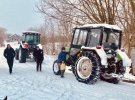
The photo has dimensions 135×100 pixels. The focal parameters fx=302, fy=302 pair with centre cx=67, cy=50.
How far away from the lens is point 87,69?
1278cm

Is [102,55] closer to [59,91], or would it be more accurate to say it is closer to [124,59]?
[124,59]

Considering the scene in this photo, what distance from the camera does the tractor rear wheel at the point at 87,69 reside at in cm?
→ 1220

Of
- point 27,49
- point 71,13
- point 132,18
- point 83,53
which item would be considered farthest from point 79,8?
point 83,53

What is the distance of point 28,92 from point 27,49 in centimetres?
1252

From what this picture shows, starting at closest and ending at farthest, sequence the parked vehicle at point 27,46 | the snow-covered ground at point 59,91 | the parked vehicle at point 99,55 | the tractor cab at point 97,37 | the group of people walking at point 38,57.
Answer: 1. the snow-covered ground at point 59,91
2. the parked vehicle at point 99,55
3. the tractor cab at point 97,37
4. the group of people walking at point 38,57
5. the parked vehicle at point 27,46

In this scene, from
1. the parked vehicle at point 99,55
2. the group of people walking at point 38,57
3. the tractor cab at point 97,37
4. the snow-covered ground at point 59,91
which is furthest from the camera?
the group of people walking at point 38,57

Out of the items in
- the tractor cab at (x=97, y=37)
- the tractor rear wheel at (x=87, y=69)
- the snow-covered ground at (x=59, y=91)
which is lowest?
the snow-covered ground at (x=59, y=91)

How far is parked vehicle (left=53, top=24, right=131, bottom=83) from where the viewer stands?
12319 millimetres

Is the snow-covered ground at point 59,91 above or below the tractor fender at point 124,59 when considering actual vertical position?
below

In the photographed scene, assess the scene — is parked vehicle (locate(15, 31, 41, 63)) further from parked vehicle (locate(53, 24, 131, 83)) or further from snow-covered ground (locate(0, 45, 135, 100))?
snow-covered ground (locate(0, 45, 135, 100))

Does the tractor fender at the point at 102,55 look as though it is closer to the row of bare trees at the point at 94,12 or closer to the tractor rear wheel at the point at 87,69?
the tractor rear wheel at the point at 87,69

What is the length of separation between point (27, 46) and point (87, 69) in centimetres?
989

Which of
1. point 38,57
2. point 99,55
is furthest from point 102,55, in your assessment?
point 38,57

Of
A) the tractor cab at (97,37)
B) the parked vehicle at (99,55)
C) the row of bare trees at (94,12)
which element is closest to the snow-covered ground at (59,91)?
the parked vehicle at (99,55)
